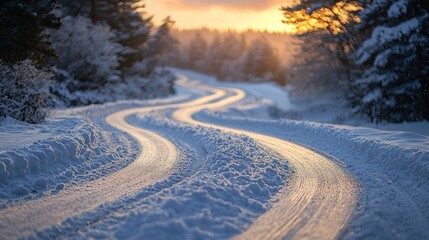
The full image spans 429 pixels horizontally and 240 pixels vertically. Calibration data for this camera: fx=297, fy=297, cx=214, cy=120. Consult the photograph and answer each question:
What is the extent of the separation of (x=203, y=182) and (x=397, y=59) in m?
14.0

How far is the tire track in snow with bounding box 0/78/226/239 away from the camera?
462cm

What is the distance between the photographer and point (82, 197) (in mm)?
5871

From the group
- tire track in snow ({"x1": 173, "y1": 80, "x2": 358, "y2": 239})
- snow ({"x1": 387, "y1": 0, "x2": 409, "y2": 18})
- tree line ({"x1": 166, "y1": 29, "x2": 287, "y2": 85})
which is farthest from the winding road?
tree line ({"x1": 166, "y1": 29, "x2": 287, "y2": 85})

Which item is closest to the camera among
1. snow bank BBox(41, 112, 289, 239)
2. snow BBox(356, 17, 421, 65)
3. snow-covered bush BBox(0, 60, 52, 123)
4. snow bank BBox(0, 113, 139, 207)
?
snow bank BBox(41, 112, 289, 239)

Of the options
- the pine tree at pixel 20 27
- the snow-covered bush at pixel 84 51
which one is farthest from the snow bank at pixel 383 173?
the snow-covered bush at pixel 84 51

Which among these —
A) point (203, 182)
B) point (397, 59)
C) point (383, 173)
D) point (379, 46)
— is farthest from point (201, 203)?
point (397, 59)

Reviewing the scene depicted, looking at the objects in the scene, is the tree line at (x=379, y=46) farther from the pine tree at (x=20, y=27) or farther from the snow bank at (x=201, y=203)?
the pine tree at (x=20, y=27)

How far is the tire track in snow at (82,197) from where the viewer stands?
4617mm


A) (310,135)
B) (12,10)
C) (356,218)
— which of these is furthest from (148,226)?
A: (12,10)

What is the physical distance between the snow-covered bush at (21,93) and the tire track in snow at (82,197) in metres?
5.79

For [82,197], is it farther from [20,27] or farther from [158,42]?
[158,42]

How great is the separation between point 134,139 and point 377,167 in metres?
9.01

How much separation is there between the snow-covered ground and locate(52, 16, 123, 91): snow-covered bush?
15.2 m

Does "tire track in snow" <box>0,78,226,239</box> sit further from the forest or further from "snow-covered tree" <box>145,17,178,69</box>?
"snow-covered tree" <box>145,17,178,69</box>
